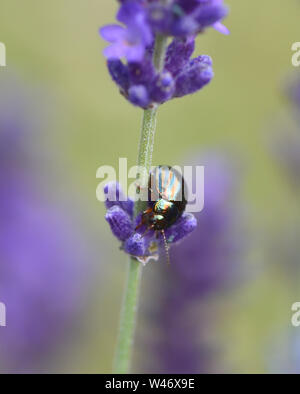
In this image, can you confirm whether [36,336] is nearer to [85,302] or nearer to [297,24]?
[85,302]

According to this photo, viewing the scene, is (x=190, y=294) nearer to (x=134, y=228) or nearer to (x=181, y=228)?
(x=181, y=228)

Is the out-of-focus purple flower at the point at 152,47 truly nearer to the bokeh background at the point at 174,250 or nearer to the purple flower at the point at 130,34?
the purple flower at the point at 130,34

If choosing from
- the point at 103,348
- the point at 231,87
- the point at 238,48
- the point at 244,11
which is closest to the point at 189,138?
the point at 231,87

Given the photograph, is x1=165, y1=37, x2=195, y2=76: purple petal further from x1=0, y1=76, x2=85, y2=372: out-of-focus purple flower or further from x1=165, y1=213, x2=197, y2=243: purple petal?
x1=0, y1=76, x2=85, y2=372: out-of-focus purple flower

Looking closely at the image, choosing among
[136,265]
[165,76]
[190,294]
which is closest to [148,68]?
[165,76]

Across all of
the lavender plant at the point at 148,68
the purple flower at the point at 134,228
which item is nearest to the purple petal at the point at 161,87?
the lavender plant at the point at 148,68
